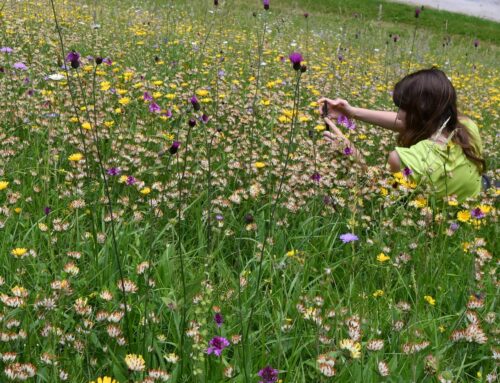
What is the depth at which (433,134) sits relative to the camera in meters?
3.43

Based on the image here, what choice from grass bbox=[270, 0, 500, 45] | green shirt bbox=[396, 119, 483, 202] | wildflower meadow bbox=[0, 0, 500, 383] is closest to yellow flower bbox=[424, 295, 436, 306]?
wildflower meadow bbox=[0, 0, 500, 383]

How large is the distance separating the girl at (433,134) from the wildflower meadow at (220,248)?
17 centimetres

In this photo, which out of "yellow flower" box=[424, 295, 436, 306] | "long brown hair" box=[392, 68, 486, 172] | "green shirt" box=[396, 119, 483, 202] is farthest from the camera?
"long brown hair" box=[392, 68, 486, 172]

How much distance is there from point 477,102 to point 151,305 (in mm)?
4785

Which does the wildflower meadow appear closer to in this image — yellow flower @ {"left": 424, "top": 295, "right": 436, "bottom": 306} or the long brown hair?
yellow flower @ {"left": 424, "top": 295, "right": 436, "bottom": 306}

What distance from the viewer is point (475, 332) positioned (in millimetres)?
1614

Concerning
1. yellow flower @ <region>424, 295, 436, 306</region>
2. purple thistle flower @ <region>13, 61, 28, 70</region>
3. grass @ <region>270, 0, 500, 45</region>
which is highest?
purple thistle flower @ <region>13, 61, 28, 70</region>

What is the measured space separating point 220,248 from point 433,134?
1.78m

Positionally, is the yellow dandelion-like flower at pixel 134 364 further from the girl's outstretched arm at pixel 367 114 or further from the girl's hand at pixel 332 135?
the girl's outstretched arm at pixel 367 114

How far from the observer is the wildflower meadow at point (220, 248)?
1.61m

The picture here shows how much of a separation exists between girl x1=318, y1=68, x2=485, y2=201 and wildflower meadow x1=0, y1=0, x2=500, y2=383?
171mm

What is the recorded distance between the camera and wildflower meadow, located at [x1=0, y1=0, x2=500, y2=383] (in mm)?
1608

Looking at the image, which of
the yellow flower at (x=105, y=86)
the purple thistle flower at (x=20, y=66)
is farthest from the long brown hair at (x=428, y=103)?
the purple thistle flower at (x=20, y=66)

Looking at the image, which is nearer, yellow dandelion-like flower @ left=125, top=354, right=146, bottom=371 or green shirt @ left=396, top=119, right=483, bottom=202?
yellow dandelion-like flower @ left=125, top=354, right=146, bottom=371
